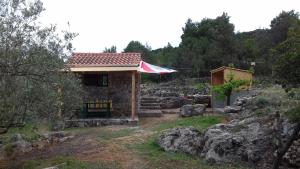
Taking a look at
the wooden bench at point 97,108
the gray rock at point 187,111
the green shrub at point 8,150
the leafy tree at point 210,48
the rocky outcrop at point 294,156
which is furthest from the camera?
the leafy tree at point 210,48

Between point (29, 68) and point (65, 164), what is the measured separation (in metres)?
2.55

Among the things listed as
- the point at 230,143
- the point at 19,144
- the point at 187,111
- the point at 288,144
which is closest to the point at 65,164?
the point at 19,144

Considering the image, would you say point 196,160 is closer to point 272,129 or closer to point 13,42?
point 272,129

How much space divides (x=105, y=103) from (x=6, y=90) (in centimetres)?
1041

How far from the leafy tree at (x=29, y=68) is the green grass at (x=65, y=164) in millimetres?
1193

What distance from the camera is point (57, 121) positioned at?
961 centimetres

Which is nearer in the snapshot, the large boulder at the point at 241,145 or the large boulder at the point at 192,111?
the large boulder at the point at 241,145

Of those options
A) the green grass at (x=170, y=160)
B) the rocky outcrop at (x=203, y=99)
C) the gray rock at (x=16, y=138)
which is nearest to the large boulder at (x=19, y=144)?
the gray rock at (x=16, y=138)

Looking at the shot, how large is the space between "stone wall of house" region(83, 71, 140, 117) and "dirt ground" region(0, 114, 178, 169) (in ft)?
15.8

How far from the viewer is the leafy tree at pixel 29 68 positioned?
8.21 m

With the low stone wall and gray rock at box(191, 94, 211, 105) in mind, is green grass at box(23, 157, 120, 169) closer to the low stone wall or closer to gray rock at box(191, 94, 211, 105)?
the low stone wall

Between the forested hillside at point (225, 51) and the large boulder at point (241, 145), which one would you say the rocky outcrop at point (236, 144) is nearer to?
the large boulder at point (241, 145)

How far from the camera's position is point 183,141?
34.9ft

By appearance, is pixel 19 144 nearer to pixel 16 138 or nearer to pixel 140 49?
pixel 16 138
